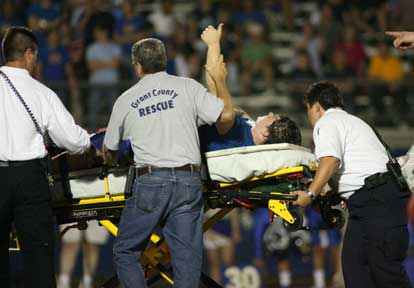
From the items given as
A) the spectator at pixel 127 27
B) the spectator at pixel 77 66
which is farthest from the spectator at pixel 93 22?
the spectator at pixel 127 27

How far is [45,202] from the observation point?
794 cm

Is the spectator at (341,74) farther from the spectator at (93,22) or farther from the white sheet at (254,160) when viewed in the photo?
the white sheet at (254,160)

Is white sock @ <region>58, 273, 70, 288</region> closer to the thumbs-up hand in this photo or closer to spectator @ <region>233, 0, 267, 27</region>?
the thumbs-up hand

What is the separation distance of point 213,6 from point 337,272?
5.12 metres

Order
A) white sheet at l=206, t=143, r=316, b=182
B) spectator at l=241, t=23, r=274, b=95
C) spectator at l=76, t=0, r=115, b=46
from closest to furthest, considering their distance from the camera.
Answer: white sheet at l=206, t=143, r=316, b=182
spectator at l=76, t=0, r=115, b=46
spectator at l=241, t=23, r=274, b=95

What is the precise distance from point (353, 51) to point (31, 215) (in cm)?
956

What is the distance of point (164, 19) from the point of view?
16.4 meters

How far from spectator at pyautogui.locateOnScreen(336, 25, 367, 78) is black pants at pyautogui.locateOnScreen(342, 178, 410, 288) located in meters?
7.98

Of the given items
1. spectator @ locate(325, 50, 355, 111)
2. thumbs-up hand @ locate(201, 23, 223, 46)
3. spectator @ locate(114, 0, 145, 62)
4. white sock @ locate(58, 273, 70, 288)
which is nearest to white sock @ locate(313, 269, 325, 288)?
spectator @ locate(325, 50, 355, 111)

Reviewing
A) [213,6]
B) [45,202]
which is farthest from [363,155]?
[213,6]

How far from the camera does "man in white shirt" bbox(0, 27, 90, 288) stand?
7828 mm

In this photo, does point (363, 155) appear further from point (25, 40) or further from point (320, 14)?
point (320, 14)

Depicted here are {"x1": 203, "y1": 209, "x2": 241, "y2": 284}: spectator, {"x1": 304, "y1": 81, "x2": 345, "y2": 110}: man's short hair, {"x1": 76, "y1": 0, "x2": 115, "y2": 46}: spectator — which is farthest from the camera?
{"x1": 76, "y1": 0, "x2": 115, "y2": 46}: spectator

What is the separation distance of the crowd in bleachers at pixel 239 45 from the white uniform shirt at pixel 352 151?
19.4 feet
